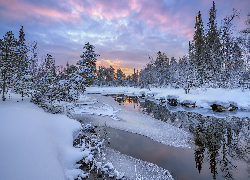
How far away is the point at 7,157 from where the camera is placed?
A: 12.0ft

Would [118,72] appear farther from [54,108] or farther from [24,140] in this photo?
[24,140]

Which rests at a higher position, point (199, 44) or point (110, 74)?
point (199, 44)

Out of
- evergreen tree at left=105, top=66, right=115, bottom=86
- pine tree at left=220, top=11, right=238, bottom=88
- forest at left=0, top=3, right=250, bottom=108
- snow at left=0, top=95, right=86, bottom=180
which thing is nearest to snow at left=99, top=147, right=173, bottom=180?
snow at left=0, top=95, right=86, bottom=180

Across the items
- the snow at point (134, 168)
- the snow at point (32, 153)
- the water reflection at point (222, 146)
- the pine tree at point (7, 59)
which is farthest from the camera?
the pine tree at point (7, 59)

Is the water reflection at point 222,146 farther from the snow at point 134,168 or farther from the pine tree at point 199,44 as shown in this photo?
the pine tree at point 199,44

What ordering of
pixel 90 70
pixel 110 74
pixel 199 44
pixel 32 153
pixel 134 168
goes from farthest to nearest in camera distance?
pixel 110 74 → pixel 199 44 → pixel 90 70 → pixel 134 168 → pixel 32 153

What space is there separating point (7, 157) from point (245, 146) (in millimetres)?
10891

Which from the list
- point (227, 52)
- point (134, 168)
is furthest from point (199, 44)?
point (134, 168)

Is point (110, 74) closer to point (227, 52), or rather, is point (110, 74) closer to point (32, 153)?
point (227, 52)

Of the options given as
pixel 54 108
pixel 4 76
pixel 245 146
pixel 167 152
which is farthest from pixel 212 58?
pixel 4 76

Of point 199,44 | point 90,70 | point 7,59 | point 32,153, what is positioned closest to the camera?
point 32,153

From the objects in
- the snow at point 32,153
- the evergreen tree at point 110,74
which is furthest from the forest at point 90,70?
the evergreen tree at point 110,74

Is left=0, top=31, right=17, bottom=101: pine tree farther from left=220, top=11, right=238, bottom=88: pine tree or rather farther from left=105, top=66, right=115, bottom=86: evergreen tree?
left=105, top=66, right=115, bottom=86: evergreen tree

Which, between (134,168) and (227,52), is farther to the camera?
(227,52)
